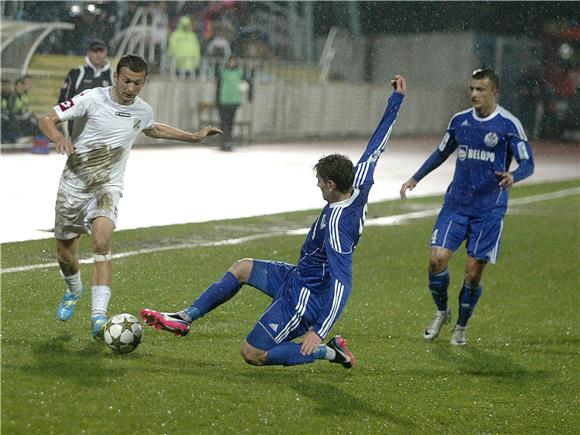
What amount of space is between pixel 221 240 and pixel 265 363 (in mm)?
6506

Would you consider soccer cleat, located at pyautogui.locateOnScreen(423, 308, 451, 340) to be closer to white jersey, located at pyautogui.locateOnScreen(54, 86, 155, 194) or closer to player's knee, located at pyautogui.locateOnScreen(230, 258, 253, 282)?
player's knee, located at pyautogui.locateOnScreen(230, 258, 253, 282)

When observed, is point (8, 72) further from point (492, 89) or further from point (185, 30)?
point (492, 89)

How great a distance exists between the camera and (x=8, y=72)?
2053 centimetres

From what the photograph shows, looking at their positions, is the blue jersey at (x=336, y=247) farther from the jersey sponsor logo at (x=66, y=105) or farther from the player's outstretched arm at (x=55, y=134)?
the jersey sponsor logo at (x=66, y=105)

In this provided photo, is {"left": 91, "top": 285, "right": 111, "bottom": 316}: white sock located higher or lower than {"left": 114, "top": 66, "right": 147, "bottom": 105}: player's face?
lower

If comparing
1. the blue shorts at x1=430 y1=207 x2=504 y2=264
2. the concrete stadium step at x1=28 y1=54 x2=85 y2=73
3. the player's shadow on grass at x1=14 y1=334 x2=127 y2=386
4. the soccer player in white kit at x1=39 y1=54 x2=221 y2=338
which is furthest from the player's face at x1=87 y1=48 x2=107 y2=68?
the concrete stadium step at x1=28 y1=54 x2=85 y2=73

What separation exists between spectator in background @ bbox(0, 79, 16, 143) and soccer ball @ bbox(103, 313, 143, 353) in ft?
45.7

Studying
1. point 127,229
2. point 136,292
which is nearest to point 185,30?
point 127,229

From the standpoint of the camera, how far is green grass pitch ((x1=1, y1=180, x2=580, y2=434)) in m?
5.58

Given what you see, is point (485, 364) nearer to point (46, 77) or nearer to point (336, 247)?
point (336, 247)

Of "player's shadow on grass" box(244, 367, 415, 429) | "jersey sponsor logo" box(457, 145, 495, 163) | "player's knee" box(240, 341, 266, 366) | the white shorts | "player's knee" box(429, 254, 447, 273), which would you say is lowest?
"player's shadow on grass" box(244, 367, 415, 429)

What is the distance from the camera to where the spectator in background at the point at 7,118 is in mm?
19703

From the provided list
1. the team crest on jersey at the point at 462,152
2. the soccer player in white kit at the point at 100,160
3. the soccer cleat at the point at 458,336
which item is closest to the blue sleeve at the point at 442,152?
the team crest on jersey at the point at 462,152

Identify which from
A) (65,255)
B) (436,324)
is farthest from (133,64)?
(436,324)
